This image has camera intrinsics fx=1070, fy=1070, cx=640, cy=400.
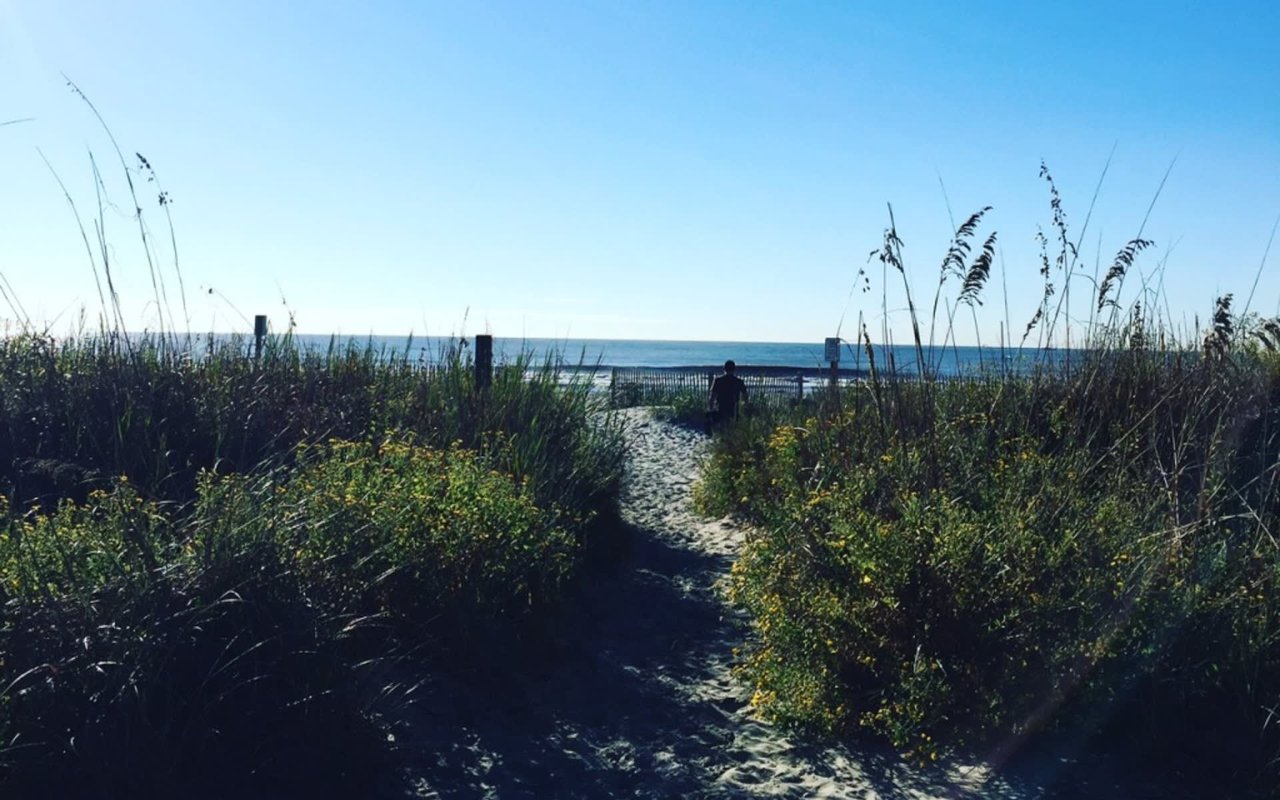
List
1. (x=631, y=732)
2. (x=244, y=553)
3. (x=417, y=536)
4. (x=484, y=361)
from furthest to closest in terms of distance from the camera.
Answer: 1. (x=484, y=361)
2. (x=417, y=536)
3. (x=631, y=732)
4. (x=244, y=553)

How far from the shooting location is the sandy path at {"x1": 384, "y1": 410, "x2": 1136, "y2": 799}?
181 inches

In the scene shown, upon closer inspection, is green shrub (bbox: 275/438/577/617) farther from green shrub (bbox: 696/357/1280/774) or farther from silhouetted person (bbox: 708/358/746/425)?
silhouetted person (bbox: 708/358/746/425)

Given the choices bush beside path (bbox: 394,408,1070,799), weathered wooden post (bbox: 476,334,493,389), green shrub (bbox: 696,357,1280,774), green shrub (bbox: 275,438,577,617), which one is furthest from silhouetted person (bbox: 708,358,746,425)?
green shrub (bbox: 275,438,577,617)

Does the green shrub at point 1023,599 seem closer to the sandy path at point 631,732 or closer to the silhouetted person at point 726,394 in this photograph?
the sandy path at point 631,732

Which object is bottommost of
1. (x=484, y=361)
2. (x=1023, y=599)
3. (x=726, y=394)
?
(x=1023, y=599)

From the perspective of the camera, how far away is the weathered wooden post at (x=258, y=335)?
9.39 meters

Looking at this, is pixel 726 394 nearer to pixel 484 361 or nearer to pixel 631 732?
pixel 484 361

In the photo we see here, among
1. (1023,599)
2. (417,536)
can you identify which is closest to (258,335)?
(417,536)

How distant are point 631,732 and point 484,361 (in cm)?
524

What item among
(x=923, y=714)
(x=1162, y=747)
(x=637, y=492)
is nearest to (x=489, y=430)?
(x=637, y=492)

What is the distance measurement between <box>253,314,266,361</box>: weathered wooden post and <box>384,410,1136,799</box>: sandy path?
12.8 ft

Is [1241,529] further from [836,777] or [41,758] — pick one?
[41,758]

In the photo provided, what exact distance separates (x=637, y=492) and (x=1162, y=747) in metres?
8.21

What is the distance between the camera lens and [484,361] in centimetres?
991
